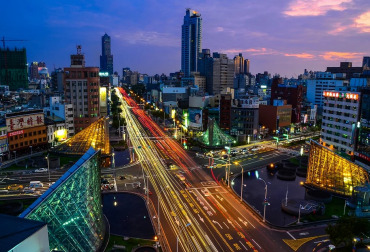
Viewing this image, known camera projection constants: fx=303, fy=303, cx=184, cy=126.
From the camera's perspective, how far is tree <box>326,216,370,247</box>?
3439 centimetres

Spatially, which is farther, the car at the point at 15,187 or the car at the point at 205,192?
the car at the point at 15,187

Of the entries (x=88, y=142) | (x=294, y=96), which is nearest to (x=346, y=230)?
(x=88, y=142)

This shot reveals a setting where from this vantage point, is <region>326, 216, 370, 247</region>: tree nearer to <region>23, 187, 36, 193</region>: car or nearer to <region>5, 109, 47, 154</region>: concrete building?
<region>23, 187, 36, 193</region>: car

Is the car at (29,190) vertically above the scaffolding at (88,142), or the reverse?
the scaffolding at (88,142)

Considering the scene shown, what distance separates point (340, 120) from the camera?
80.0 metres

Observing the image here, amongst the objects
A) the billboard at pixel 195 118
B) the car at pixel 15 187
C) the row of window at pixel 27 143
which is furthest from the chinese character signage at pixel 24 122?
the billboard at pixel 195 118

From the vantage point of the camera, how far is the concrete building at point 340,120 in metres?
75.9

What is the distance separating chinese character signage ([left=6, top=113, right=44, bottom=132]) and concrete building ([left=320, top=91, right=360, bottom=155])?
78.5 m

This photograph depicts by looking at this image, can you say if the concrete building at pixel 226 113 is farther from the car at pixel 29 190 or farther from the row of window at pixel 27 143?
the car at pixel 29 190

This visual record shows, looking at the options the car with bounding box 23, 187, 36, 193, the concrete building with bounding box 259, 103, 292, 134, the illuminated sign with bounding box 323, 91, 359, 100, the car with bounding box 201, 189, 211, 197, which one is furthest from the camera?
the concrete building with bounding box 259, 103, 292, 134

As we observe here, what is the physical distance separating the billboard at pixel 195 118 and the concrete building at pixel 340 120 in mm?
40561

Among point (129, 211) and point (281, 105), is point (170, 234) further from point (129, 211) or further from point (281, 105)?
point (281, 105)

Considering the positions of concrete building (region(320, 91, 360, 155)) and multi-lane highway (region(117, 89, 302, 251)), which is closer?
multi-lane highway (region(117, 89, 302, 251))

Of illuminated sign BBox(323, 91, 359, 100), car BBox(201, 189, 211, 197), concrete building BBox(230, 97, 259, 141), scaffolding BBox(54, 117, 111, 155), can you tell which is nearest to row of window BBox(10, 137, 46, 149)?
scaffolding BBox(54, 117, 111, 155)
